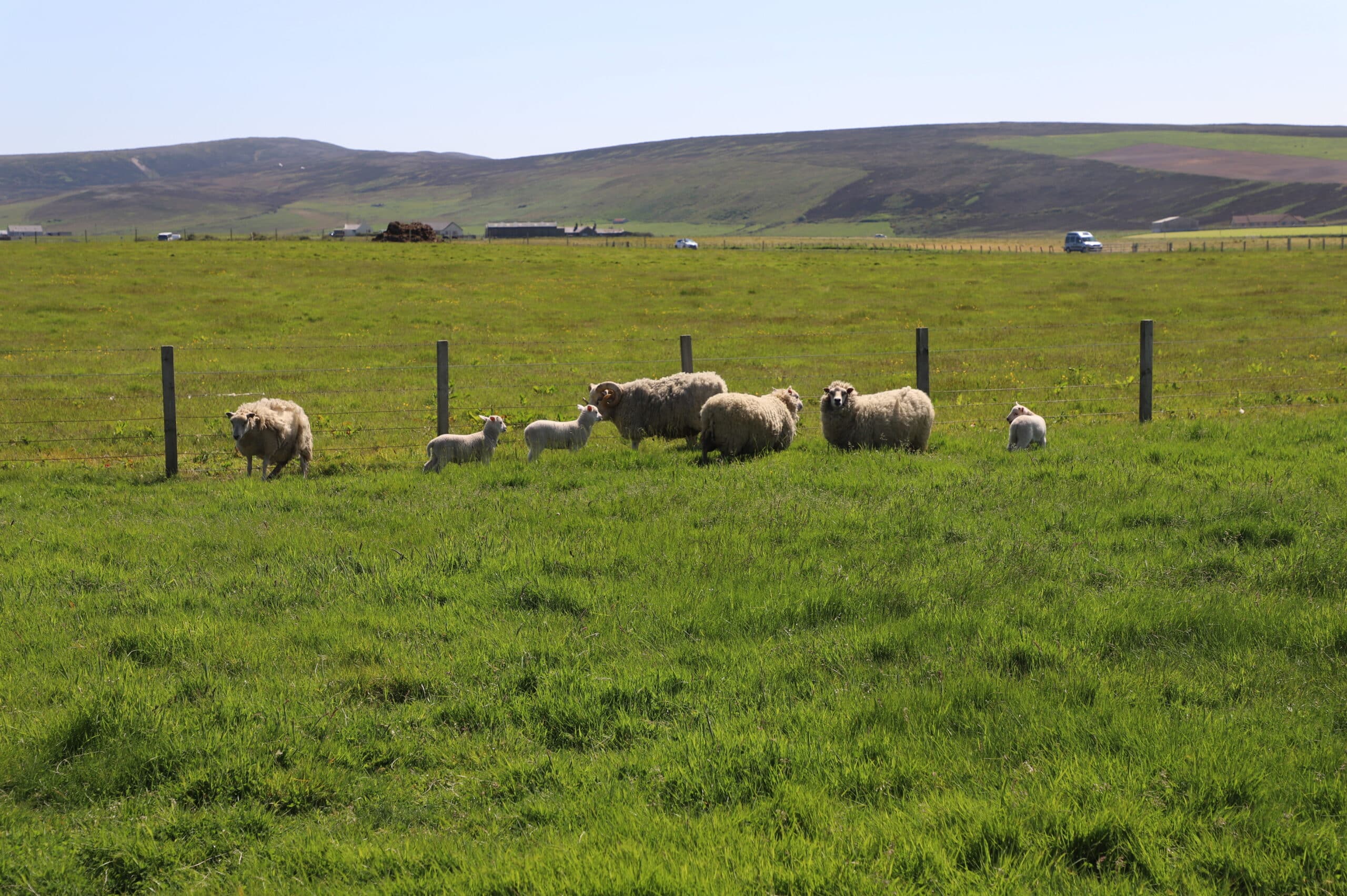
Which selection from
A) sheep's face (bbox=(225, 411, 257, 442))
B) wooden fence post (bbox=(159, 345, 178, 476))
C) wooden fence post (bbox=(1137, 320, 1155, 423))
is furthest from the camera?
wooden fence post (bbox=(1137, 320, 1155, 423))

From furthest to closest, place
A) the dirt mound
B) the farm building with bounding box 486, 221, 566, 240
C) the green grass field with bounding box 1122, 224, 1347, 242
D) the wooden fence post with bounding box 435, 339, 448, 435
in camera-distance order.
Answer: the farm building with bounding box 486, 221, 566, 240
the green grass field with bounding box 1122, 224, 1347, 242
the dirt mound
the wooden fence post with bounding box 435, 339, 448, 435

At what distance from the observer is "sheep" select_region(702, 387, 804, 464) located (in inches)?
521

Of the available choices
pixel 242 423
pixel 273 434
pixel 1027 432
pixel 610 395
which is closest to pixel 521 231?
pixel 610 395

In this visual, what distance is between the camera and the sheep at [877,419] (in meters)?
13.6

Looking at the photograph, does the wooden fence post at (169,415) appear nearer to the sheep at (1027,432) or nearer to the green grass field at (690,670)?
the green grass field at (690,670)

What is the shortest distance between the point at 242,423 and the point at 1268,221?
21339 cm

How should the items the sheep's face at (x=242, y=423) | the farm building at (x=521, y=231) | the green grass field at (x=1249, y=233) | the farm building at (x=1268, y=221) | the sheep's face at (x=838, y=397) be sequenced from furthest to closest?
1. the farm building at (x=521, y=231)
2. the farm building at (x=1268, y=221)
3. the green grass field at (x=1249, y=233)
4. the sheep's face at (x=838, y=397)
5. the sheep's face at (x=242, y=423)

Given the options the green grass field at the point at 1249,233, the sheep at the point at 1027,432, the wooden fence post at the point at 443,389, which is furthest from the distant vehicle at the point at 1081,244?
the wooden fence post at the point at 443,389

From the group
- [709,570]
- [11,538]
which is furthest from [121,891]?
[11,538]

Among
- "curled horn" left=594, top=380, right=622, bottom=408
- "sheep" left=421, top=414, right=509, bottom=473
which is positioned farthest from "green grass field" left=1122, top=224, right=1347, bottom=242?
"sheep" left=421, top=414, right=509, bottom=473

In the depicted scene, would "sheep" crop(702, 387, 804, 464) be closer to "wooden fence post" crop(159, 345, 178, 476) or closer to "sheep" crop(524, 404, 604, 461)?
"sheep" crop(524, 404, 604, 461)

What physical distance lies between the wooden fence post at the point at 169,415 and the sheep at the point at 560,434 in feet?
15.5

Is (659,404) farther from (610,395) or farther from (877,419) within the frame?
(877,419)

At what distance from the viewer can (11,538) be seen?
9.32 meters
